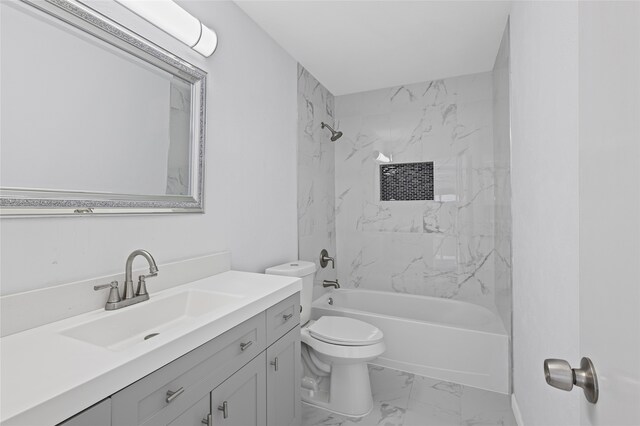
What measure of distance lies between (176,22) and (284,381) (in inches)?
67.0

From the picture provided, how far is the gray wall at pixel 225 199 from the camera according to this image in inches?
40.1

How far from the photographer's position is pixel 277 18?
2025 millimetres

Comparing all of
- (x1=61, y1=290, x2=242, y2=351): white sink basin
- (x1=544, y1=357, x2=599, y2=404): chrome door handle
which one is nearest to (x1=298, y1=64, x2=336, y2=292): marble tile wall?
(x1=61, y1=290, x2=242, y2=351): white sink basin

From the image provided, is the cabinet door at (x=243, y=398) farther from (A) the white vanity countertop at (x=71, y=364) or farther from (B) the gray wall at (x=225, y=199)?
(B) the gray wall at (x=225, y=199)

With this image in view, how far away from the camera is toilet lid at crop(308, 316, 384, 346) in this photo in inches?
74.5

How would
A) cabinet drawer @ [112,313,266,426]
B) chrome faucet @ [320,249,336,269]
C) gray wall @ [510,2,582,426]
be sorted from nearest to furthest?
cabinet drawer @ [112,313,266,426] → gray wall @ [510,2,582,426] → chrome faucet @ [320,249,336,269]

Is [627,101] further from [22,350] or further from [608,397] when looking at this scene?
[22,350]

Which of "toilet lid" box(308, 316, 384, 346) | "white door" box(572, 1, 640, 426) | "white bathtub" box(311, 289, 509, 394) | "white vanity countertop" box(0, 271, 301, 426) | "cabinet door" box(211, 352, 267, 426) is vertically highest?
"white door" box(572, 1, 640, 426)

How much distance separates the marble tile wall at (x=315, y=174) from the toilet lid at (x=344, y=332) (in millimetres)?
685

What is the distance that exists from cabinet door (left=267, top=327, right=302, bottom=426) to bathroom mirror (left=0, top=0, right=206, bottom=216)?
2.65ft

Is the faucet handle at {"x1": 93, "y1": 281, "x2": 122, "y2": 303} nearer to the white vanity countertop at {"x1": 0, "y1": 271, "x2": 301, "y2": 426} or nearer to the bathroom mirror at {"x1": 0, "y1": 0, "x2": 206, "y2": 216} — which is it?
the white vanity countertop at {"x1": 0, "y1": 271, "x2": 301, "y2": 426}

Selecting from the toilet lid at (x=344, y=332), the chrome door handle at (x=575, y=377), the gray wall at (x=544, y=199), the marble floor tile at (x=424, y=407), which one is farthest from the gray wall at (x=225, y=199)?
the gray wall at (x=544, y=199)

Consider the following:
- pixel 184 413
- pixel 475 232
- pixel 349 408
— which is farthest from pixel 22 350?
pixel 475 232

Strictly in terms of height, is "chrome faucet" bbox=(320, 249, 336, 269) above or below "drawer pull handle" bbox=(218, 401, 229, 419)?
above
